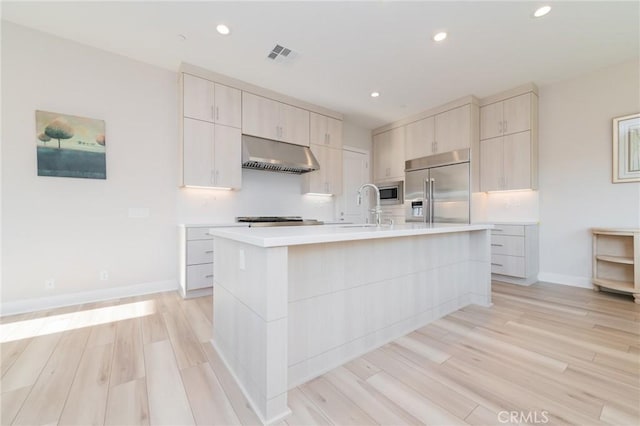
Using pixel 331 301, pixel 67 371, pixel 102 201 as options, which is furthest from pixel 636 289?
pixel 102 201

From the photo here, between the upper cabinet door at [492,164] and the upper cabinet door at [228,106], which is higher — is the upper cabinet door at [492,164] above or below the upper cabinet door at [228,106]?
below

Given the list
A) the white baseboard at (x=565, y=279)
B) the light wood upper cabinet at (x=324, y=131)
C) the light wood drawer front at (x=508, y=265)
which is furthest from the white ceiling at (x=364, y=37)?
the white baseboard at (x=565, y=279)

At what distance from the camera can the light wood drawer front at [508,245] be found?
3.58m

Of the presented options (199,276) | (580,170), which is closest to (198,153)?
(199,276)

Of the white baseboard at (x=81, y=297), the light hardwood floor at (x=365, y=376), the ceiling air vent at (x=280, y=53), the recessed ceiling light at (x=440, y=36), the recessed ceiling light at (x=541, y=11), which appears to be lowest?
the light hardwood floor at (x=365, y=376)

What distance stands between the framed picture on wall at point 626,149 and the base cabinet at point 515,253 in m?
1.06

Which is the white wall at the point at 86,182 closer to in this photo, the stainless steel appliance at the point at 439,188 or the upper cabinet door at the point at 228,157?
the upper cabinet door at the point at 228,157

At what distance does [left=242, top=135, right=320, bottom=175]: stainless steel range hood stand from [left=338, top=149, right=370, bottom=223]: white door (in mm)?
1202

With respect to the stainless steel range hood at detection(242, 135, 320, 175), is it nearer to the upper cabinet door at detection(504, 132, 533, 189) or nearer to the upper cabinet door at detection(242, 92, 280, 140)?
the upper cabinet door at detection(242, 92, 280, 140)

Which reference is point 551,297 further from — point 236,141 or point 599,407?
point 236,141

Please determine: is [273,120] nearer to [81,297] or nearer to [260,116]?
[260,116]

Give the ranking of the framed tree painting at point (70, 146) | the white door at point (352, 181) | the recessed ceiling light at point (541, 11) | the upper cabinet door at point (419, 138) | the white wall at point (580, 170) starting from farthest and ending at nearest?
1. the white door at point (352, 181)
2. the upper cabinet door at point (419, 138)
3. the white wall at point (580, 170)
4. the framed tree painting at point (70, 146)
5. the recessed ceiling light at point (541, 11)

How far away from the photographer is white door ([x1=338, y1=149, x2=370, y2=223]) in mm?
5277

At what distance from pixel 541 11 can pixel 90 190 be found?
4.83m
